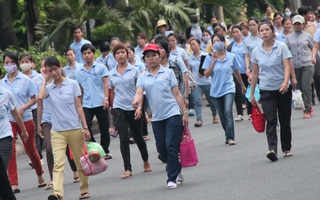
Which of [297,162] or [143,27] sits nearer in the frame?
[297,162]

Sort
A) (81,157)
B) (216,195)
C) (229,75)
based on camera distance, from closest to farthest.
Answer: (216,195) → (81,157) → (229,75)

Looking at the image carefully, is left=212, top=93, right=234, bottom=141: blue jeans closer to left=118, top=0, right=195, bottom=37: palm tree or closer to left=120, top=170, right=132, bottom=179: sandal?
left=120, top=170, right=132, bottom=179: sandal

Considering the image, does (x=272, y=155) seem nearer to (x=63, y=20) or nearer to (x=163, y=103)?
(x=163, y=103)

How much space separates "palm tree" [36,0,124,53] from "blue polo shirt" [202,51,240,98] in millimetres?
8519

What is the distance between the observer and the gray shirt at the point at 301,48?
61.2 ft

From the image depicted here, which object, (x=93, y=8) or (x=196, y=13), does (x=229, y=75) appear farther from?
(x=196, y=13)

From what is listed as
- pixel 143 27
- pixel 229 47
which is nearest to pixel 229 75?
pixel 229 47

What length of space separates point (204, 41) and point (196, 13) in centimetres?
328

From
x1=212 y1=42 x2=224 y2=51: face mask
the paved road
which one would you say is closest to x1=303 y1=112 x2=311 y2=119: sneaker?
the paved road

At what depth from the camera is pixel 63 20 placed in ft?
83.7

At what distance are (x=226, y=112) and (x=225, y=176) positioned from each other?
3965mm

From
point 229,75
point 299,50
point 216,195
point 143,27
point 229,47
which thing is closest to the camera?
point 216,195

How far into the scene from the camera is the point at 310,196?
1014cm

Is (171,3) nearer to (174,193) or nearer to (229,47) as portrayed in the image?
(229,47)
